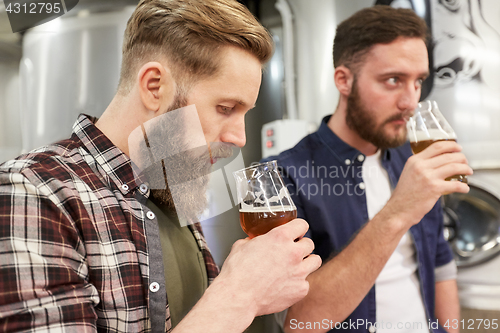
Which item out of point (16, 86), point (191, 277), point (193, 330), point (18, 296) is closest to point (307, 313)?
point (191, 277)

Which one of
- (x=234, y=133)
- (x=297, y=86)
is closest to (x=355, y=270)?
(x=234, y=133)

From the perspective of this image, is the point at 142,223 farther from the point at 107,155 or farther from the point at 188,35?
the point at 188,35

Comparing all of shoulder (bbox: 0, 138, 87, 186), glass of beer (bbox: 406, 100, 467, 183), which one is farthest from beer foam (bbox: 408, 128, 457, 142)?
shoulder (bbox: 0, 138, 87, 186)

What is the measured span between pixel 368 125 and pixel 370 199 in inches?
7.5

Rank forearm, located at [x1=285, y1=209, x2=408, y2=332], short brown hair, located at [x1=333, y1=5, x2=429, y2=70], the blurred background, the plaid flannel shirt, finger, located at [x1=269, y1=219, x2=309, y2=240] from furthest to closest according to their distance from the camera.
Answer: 1. short brown hair, located at [x1=333, y1=5, x2=429, y2=70]
2. forearm, located at [x1=285, y1=209, x2=408, y2=332]
3. the blurred background
4. finger, located at [x1=269, y1=219, x2=309, y2=240]
5. the plaid flannel shirt

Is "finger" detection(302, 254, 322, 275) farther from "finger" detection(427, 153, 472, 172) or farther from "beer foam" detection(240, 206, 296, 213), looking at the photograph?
"finger" detection(427, 153, 472, 172)

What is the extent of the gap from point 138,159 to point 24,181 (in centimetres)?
23

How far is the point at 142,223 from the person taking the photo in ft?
2.23

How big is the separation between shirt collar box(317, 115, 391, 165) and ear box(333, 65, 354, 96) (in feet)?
0.34

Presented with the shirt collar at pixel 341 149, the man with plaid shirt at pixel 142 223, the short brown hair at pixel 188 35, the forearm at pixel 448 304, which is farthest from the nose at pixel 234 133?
the forearm at pixel 448 304

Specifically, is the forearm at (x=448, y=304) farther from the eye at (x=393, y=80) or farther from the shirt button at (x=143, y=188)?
the shirt button at (x=143, y=188)

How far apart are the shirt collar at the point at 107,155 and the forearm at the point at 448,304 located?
2.62 ft

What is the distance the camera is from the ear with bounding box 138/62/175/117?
2.34 ft

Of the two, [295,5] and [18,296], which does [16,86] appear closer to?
[18,296]
